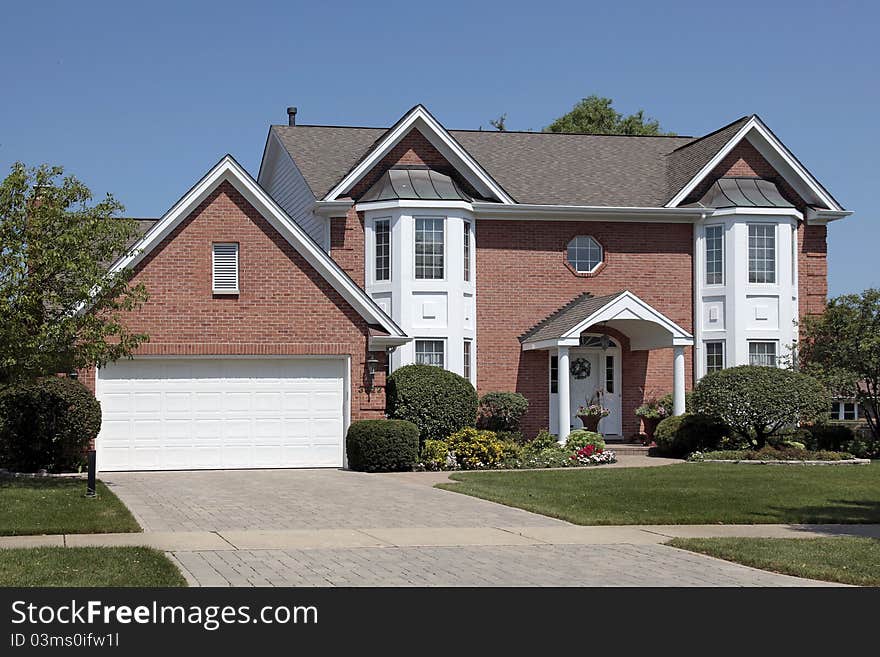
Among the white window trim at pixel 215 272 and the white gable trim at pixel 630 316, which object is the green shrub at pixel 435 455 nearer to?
the white gable trim at pixel 630 316

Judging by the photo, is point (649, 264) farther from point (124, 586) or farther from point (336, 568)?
point (124, 586)

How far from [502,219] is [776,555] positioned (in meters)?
18.9

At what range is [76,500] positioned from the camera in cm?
1706

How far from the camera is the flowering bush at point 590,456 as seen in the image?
25.5 m

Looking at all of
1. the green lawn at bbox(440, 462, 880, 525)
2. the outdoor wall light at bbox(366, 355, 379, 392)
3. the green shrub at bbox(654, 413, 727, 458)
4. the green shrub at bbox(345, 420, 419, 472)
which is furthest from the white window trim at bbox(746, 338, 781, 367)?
the outdoor wall light at bbox(366, 355, 379, 392)

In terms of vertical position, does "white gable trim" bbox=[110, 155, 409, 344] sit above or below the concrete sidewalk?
above

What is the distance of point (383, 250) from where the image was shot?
2931cm

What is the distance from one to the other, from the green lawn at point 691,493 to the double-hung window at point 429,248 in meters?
7.44

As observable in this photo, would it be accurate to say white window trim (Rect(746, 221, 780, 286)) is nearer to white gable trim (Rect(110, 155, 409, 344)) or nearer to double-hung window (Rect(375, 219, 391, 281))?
double-hung window (Rect(375, 219, 391, 281))

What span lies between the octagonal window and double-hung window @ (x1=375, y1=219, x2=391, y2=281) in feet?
16.4

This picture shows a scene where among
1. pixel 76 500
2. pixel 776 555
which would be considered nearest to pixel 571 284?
pixel 76 500

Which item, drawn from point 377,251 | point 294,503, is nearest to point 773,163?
point 377,251

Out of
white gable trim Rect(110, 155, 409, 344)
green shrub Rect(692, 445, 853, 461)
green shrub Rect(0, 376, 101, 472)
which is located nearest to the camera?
green shrub Rect(0, 376, 101, 472)

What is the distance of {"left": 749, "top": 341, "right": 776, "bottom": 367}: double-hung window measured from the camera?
1215 inches
